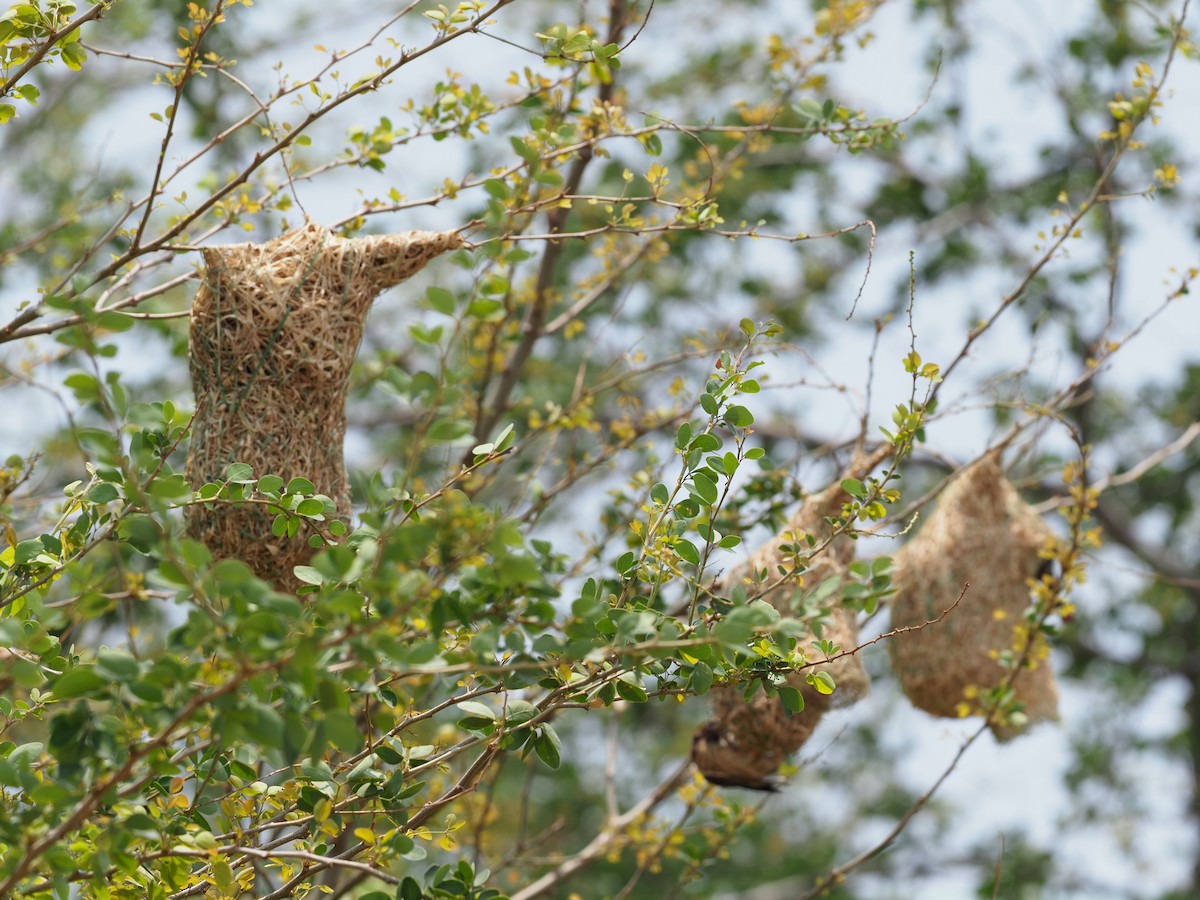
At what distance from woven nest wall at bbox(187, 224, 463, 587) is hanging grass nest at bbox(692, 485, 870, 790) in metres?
0.89

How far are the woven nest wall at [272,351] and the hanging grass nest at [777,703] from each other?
2.94 feet

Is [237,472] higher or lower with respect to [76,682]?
higher

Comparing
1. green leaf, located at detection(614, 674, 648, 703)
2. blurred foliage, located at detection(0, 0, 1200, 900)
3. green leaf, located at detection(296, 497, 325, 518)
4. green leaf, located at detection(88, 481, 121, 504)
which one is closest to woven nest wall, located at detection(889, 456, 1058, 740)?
blurred foliage, located at detection(0, 0, 1200, 900)

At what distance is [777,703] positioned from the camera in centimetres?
265

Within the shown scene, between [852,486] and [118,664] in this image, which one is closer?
[118,664]

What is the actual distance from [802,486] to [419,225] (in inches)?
201

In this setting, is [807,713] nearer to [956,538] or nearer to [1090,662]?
[956,538]

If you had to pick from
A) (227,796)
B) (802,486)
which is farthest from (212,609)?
(802,486)

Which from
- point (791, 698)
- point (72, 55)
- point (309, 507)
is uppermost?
point (72, 55)

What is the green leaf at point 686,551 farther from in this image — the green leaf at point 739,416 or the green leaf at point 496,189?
the green leaf at point 496,189

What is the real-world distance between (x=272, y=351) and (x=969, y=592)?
174cm

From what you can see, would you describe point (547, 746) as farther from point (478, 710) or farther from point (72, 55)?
point (72, 55)

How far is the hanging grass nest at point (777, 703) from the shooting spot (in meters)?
2.61

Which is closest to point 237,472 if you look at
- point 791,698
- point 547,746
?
point 547,746
